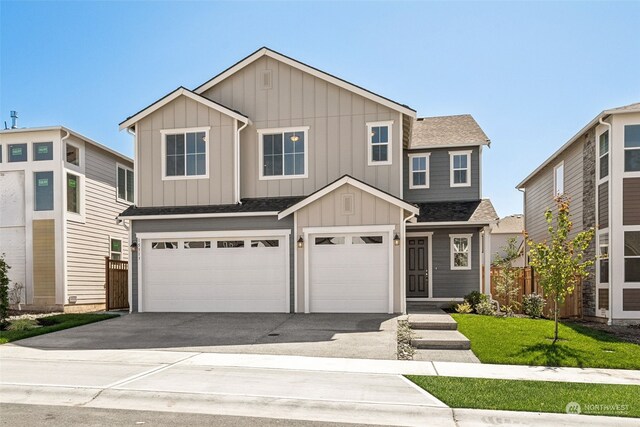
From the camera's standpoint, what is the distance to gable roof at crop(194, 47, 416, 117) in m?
15.3

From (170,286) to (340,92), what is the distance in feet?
26.6

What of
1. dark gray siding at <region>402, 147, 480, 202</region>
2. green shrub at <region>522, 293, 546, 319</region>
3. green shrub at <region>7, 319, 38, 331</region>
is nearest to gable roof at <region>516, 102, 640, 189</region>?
dark gray siding at <region>402, 147, 480, 202</region>

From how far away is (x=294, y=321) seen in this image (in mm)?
13273

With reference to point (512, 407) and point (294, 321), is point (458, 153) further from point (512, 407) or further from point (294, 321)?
Result: point (512, 407)

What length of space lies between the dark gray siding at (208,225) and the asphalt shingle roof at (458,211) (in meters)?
4.91

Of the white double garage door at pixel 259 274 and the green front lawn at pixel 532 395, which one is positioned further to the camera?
the white double garage door at pixel 259 274

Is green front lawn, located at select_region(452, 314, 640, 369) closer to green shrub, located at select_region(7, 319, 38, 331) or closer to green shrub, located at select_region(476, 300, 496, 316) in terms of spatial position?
green shrub, located at select_region(476, 300, 496, 316)

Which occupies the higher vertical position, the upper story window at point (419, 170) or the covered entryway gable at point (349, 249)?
the upper story window at point (419, 170)

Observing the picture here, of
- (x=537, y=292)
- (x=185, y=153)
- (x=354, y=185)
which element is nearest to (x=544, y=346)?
(x=354, y=185)

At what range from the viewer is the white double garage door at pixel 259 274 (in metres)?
14.2

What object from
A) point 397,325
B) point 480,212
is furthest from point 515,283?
point 397,325

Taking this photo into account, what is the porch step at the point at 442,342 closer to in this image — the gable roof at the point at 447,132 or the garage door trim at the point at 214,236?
the garage door trim at the point at 214,236

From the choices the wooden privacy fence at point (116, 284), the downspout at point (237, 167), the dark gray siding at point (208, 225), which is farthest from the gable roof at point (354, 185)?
the wooden privacy fence at point (116, 284)

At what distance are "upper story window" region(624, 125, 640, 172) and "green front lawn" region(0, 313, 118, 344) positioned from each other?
50.7 feet
